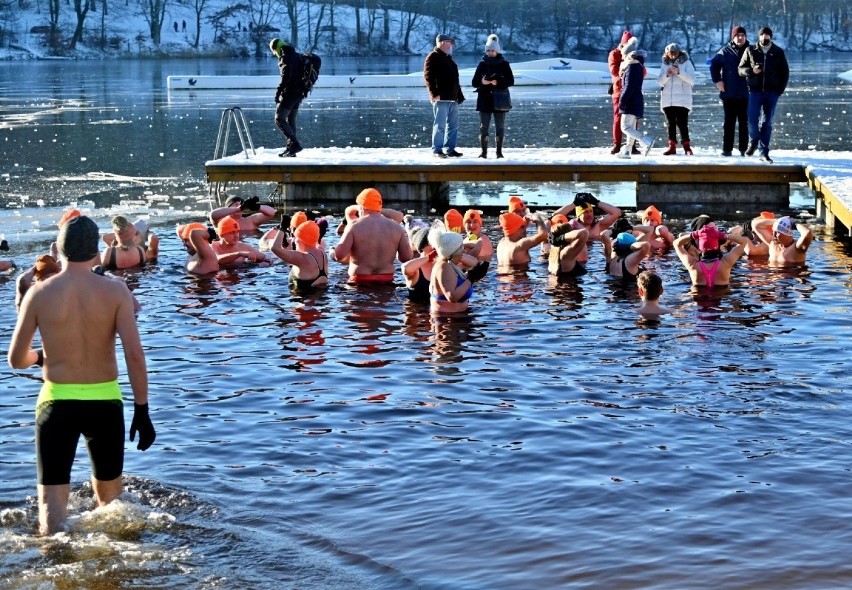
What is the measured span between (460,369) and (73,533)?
4431mm

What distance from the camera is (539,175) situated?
20.1 m

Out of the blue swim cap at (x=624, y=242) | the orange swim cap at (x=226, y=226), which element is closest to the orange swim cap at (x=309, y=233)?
the orange swim cap at (x=226, y=226)

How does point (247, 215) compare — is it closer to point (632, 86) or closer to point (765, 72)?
point (632, 86)

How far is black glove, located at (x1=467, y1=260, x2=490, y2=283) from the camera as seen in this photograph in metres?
12.7

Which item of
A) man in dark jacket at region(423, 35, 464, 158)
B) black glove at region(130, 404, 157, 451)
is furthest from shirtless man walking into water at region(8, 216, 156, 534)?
man in dark jacket at region(423, 35, 464, 158)

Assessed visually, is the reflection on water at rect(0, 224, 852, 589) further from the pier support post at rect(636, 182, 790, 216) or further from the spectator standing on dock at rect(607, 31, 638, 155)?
the spectator standing on dock at rect(607, 31, 638, 155)

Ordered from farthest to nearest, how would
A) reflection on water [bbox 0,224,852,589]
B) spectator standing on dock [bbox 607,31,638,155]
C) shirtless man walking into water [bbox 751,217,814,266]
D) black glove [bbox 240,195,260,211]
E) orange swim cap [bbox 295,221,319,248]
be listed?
spectator standing on dock [bbox 607,31,638,155] → black glove [bbox 240,195,260,211] → shirtless man walking into water [bbox 751,217,814,266] → orange swim cap [bbox 295,221,319,248] → reflection on water [bbox 0,224,852,589]

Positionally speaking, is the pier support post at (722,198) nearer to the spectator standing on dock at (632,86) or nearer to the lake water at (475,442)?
the spectator standing on dock at (632,86)

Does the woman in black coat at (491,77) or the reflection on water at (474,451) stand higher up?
the woman in black coat at (491,77)

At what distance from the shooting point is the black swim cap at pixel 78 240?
6395mm

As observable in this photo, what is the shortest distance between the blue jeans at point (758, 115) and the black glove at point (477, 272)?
7.56 metres

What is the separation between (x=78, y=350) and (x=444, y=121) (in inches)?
566

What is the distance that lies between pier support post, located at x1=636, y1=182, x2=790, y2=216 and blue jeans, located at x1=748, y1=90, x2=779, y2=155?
66 cm

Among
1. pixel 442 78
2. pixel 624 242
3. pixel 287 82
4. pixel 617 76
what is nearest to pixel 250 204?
pixel 287 82
